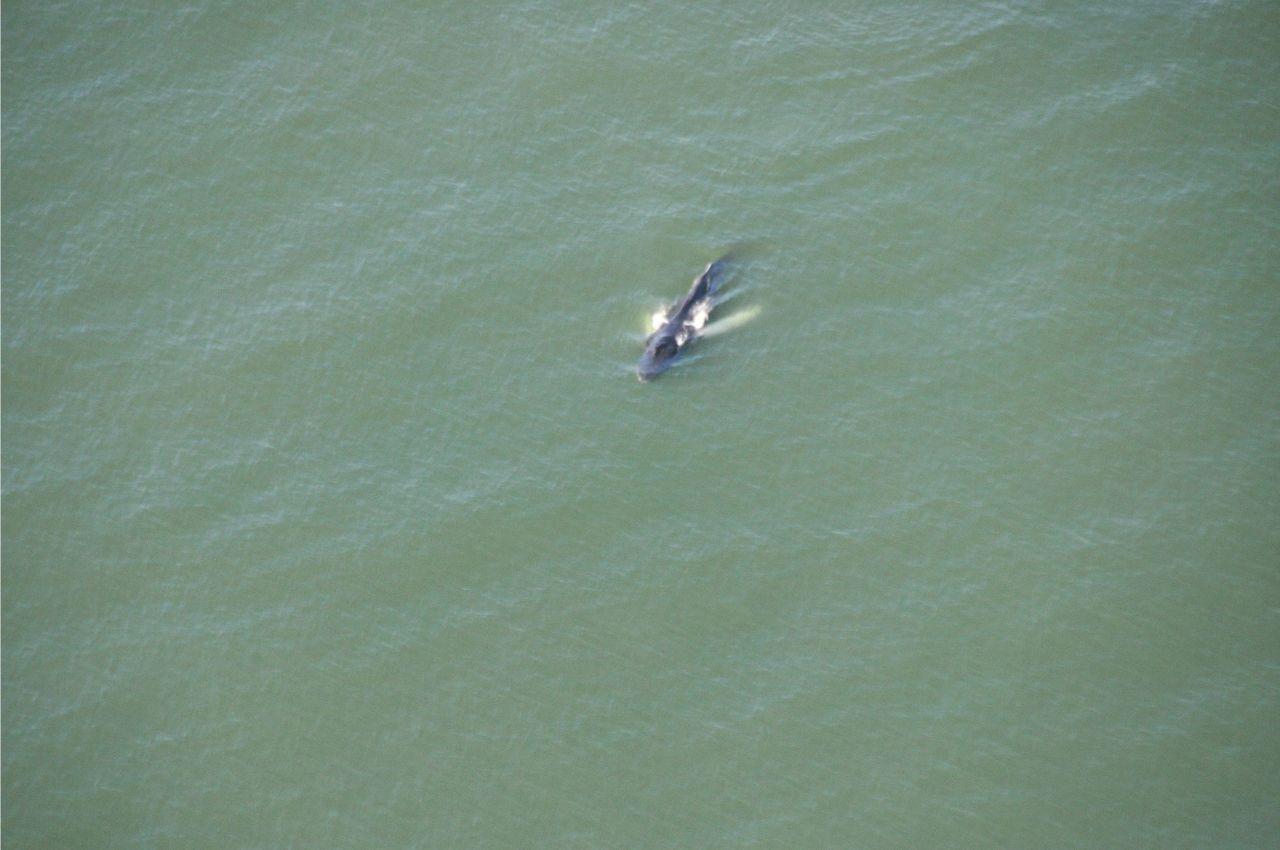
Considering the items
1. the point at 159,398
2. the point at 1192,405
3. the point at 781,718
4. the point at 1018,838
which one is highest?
the point at 159,398

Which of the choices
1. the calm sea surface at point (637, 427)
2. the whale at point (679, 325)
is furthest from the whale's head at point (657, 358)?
the calm sea surface at point (637, 427)

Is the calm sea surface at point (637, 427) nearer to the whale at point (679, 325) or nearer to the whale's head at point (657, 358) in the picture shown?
the whale's head at point (657, 358)

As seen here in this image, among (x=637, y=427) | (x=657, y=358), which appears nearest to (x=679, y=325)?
(x=657, y=358)

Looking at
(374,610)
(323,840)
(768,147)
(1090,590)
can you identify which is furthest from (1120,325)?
(323,840)

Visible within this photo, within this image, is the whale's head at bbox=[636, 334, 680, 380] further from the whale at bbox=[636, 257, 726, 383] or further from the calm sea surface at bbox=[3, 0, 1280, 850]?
the calm sea surface at bbox=[3, 0, 1280, 850]

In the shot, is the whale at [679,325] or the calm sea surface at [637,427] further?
the whale at [679,325]

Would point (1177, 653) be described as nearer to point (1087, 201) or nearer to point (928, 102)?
point (1087, 201)
